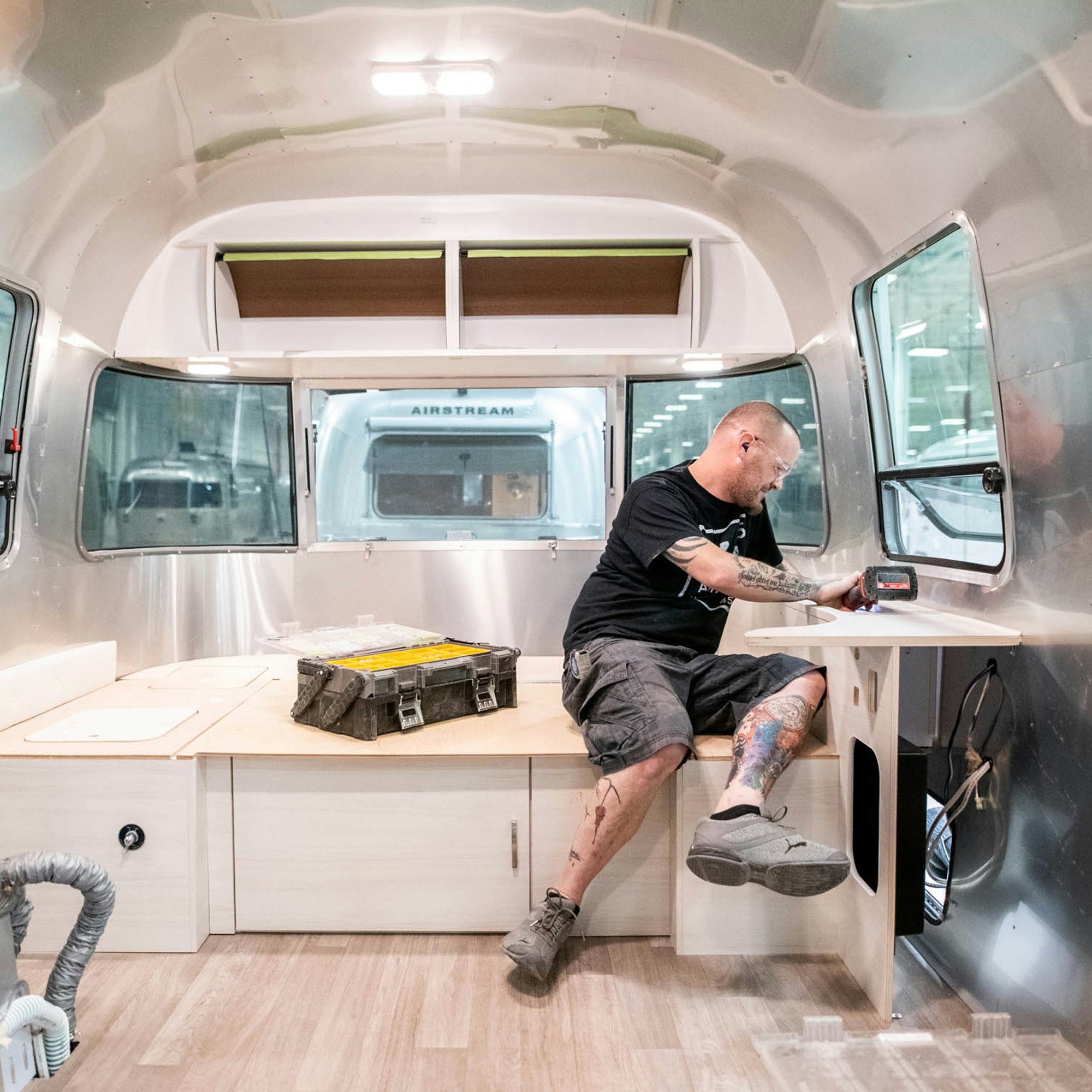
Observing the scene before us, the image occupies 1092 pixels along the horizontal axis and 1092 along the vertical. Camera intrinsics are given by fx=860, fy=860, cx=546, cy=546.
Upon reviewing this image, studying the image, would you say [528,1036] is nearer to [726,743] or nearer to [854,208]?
[726,743]

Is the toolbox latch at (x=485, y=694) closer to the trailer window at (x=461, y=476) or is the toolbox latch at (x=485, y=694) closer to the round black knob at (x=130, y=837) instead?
the round black knob at (x=130, y=837)

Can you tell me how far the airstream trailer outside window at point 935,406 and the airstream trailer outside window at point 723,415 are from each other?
0.48m

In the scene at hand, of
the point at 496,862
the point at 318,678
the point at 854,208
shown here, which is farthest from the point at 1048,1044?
the point at 854,208

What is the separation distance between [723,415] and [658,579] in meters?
1.43

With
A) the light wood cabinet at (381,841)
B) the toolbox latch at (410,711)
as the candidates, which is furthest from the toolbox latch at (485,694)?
the light wood cabinet at (381,841)

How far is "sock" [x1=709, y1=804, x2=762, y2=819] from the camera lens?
2.06 metres

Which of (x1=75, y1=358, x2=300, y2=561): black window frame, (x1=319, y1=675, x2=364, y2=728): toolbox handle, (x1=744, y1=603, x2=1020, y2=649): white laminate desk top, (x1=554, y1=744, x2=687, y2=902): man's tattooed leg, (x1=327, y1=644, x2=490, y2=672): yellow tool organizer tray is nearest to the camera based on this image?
(x1=744, y1=603, x2=1020, y2=649): white laminate desk top

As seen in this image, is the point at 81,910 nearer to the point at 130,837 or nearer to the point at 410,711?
the point at 130,837

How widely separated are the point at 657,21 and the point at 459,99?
697 millimetres

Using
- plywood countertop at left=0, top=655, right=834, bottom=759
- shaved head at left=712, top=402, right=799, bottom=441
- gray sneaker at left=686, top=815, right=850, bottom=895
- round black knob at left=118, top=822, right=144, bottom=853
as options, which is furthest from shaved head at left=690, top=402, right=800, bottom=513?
round black knob at left=118, top=822, right=144, bottom=853

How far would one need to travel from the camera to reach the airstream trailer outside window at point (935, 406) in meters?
2.29

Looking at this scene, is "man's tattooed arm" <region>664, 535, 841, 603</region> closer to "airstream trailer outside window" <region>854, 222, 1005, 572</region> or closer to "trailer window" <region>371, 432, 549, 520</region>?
"airstream trailer outside window" <region>854, 222, 1005, 572</region>

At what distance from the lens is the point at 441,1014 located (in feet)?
6.66

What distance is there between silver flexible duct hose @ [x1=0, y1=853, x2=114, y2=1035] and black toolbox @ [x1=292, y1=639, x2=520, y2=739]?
0.88 m
